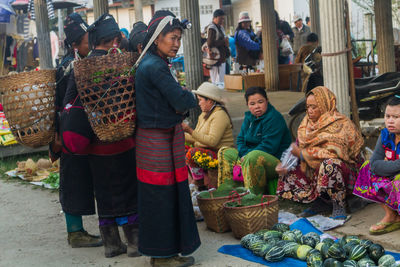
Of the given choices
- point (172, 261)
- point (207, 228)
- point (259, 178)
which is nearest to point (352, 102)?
point (259, 178)

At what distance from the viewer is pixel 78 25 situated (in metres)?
4.95

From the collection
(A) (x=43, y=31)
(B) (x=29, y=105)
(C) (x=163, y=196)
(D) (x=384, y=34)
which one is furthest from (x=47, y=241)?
(A) (x=43, y=31)

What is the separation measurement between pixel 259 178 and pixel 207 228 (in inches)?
28.7

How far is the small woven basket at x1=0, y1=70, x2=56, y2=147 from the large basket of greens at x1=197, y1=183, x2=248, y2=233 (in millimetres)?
1515

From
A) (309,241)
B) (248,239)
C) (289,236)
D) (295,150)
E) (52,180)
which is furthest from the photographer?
(52,180)

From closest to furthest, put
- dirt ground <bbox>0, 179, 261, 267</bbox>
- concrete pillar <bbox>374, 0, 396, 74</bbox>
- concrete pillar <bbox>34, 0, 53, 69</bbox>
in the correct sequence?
1. dirt ground <bbox>0, 179, 261, 267</bbox>
2. concrete pillar <bbox>374, 0, 396, 74</bbox>
3. concrete pillar <bbox>34, 0, 53, 69</bbox>

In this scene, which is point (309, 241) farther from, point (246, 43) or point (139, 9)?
point (139, 9)

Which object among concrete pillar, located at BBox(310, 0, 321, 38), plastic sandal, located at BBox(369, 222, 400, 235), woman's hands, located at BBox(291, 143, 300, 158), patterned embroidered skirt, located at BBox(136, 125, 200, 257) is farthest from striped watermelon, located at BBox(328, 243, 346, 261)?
concrete pillar, located at BBox(310, 0, 321, 38)

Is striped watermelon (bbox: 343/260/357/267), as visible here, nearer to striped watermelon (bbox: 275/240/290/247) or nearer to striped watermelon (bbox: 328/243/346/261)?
striped watermelon (bbox: 328/243/346/261)

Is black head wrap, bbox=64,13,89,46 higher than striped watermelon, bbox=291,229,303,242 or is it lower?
higher

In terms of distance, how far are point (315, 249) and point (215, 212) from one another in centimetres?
121

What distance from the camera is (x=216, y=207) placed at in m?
5.20

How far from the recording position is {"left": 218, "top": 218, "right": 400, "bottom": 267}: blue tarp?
426 cm

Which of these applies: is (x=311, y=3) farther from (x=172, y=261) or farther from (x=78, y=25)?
(x=172, y=261)
